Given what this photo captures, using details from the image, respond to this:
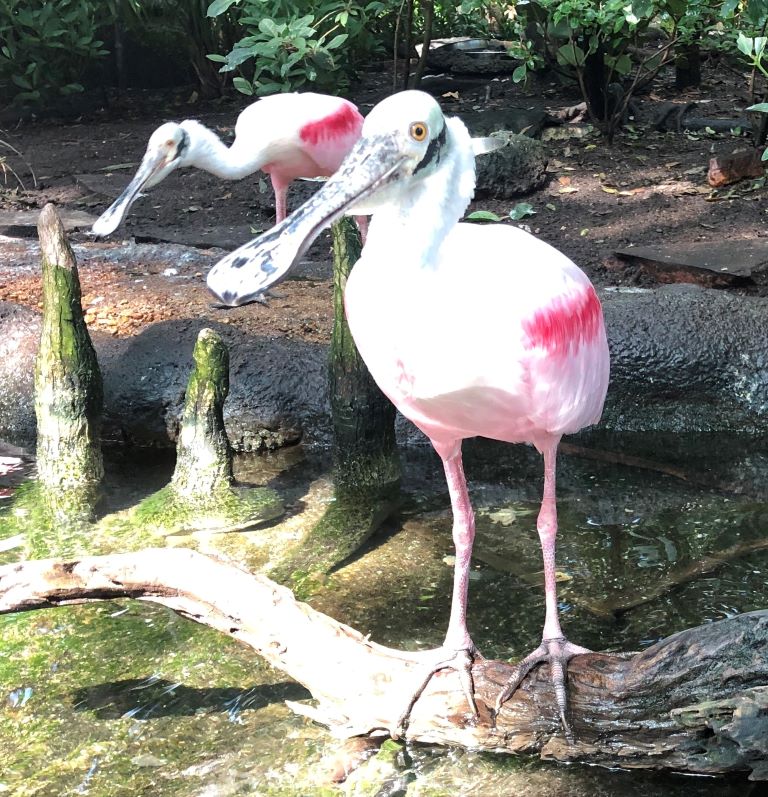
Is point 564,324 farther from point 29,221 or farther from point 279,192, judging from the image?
point 29,221

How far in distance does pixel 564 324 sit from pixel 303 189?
18.2ft

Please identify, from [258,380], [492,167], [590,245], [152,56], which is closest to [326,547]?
[258,380]

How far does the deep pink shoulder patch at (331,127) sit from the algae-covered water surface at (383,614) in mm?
1868

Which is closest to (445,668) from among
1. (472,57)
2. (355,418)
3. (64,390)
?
(355,418)

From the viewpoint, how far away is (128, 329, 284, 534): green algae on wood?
4293 mm

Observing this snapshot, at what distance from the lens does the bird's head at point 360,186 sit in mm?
2342

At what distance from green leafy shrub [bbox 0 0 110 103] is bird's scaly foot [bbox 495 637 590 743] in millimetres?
8665

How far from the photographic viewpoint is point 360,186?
2398 millimetres

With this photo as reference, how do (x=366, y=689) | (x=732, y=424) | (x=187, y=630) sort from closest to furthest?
1. (x=366, y=689)
2. (x=187, y=630)
3. (x=732, y=424)

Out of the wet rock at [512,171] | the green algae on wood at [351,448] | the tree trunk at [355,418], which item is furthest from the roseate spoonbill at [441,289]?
the wet rock at [512,171]

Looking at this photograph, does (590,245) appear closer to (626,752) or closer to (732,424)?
(732,424)

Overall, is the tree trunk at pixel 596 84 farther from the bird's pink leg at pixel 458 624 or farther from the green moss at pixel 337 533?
the bird's pink leg at pixel 458 624

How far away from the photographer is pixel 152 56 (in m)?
Result: 11.1

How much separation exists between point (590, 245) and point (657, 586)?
11.3ft
